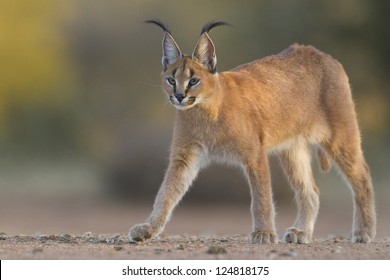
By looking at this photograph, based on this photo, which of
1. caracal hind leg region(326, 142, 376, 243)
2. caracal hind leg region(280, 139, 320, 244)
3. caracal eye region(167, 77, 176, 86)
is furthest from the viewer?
caracal hind leg region(280, 139, 320, 244)

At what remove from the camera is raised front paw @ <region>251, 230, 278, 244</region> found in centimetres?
934

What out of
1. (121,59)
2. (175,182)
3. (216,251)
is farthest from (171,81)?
(121,59)

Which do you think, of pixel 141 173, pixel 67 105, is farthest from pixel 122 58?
pixel 141 173

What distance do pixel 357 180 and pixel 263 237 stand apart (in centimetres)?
185

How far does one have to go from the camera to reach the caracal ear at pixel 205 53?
9.55 metres

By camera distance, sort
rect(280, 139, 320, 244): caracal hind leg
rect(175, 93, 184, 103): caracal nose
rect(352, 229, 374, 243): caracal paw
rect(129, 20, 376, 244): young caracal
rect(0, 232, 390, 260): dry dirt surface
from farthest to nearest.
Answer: rect(280, 139, 320, 244): caracal hind leg → rect(352, 229, 374, 243): caracal paw → rect(129, 20, 376, 244): young caracal → rect(175, 93, 184, 103): caracal nose → rect(0, 232, 390, 260): dry dirt surface

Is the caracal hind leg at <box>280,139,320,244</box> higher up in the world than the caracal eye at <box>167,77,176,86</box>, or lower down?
lower down

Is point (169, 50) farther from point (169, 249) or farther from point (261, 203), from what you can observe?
point (169, 249)

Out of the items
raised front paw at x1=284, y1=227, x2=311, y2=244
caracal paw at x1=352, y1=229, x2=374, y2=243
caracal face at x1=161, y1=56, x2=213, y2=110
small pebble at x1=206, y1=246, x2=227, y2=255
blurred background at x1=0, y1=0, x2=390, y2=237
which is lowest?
small pebble at x1=206, y1=246, x2=227, y2=255

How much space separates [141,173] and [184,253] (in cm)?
1294

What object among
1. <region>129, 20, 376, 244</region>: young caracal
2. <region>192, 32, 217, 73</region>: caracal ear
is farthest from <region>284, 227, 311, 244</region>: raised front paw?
<region>192, 32, 217, 73</region>: caracal ear

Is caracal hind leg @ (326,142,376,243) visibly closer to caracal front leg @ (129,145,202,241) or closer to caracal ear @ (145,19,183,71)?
caracal front leg @ (129,145,202,241)

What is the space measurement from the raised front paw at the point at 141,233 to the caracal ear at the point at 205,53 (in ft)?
5.29

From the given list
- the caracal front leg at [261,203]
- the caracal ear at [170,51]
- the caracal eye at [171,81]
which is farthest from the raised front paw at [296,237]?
the caracal ear at [170,51]
